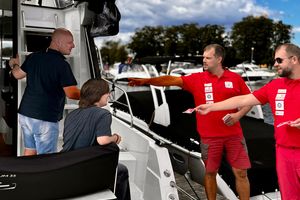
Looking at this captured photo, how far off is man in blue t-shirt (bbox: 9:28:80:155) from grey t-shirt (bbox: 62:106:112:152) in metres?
0.50

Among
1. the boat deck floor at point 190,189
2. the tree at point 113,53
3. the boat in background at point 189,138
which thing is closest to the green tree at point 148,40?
the tree at point 113,53

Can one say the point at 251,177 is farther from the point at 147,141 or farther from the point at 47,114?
the point at 47,114

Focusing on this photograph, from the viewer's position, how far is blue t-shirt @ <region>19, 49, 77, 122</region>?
10.8 feet

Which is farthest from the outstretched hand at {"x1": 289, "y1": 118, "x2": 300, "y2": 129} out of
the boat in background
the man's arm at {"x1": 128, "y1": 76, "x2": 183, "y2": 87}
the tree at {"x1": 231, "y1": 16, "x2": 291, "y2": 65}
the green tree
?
the green tree

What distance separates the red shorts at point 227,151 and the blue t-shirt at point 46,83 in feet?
5.03

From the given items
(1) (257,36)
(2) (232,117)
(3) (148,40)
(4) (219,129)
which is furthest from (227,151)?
(3) (148,40)

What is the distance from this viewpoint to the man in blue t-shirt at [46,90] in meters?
3.30

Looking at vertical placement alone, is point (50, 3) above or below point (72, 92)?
above

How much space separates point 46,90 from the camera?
342 centimetres

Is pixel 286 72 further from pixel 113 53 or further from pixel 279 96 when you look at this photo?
pixel 113 53

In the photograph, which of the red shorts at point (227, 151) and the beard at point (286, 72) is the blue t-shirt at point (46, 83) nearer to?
the red shorts at point (227, 151)

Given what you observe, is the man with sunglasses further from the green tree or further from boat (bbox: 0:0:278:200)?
the green tree

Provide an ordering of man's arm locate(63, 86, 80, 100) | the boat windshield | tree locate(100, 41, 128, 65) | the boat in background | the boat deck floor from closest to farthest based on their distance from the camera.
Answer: man's arm locate(63, 86, 80, 100), the boat in background, the boat windshield, the boat deck floor, tree locate(100, 41, 128, 65)

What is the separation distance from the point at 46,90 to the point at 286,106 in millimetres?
2041
